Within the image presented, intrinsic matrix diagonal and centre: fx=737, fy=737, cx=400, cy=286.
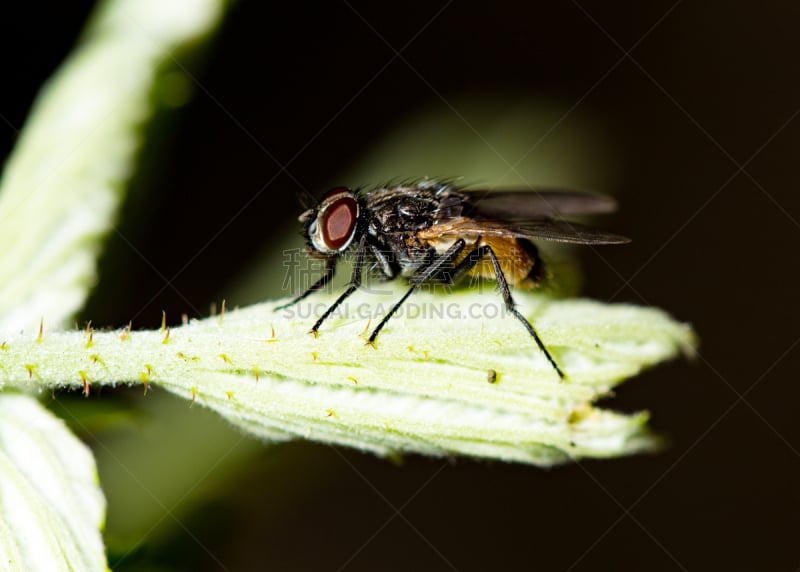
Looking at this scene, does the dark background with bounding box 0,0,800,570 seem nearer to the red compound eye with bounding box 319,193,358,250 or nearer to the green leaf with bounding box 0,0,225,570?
the green leaf with bounding box 0,0,225,570

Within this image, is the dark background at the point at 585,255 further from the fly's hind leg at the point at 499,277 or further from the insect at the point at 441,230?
the fly's hind leg at the point at 499,277

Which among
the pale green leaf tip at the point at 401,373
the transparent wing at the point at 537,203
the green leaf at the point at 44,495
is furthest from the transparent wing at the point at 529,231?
the green leaf at the point at 44,495

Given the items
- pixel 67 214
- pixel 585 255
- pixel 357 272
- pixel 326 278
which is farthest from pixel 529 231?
pixel 585 255

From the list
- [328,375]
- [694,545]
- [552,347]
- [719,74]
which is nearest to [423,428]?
[328,375]

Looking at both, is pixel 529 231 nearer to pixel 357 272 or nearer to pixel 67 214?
pixel 357 272

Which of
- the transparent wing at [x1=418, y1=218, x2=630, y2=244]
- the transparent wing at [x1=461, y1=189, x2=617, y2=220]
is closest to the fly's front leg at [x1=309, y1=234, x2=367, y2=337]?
the transparent wing at [x1=418, y1=218, x2=630, y2=244]

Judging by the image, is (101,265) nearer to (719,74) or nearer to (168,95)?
(168,95)
